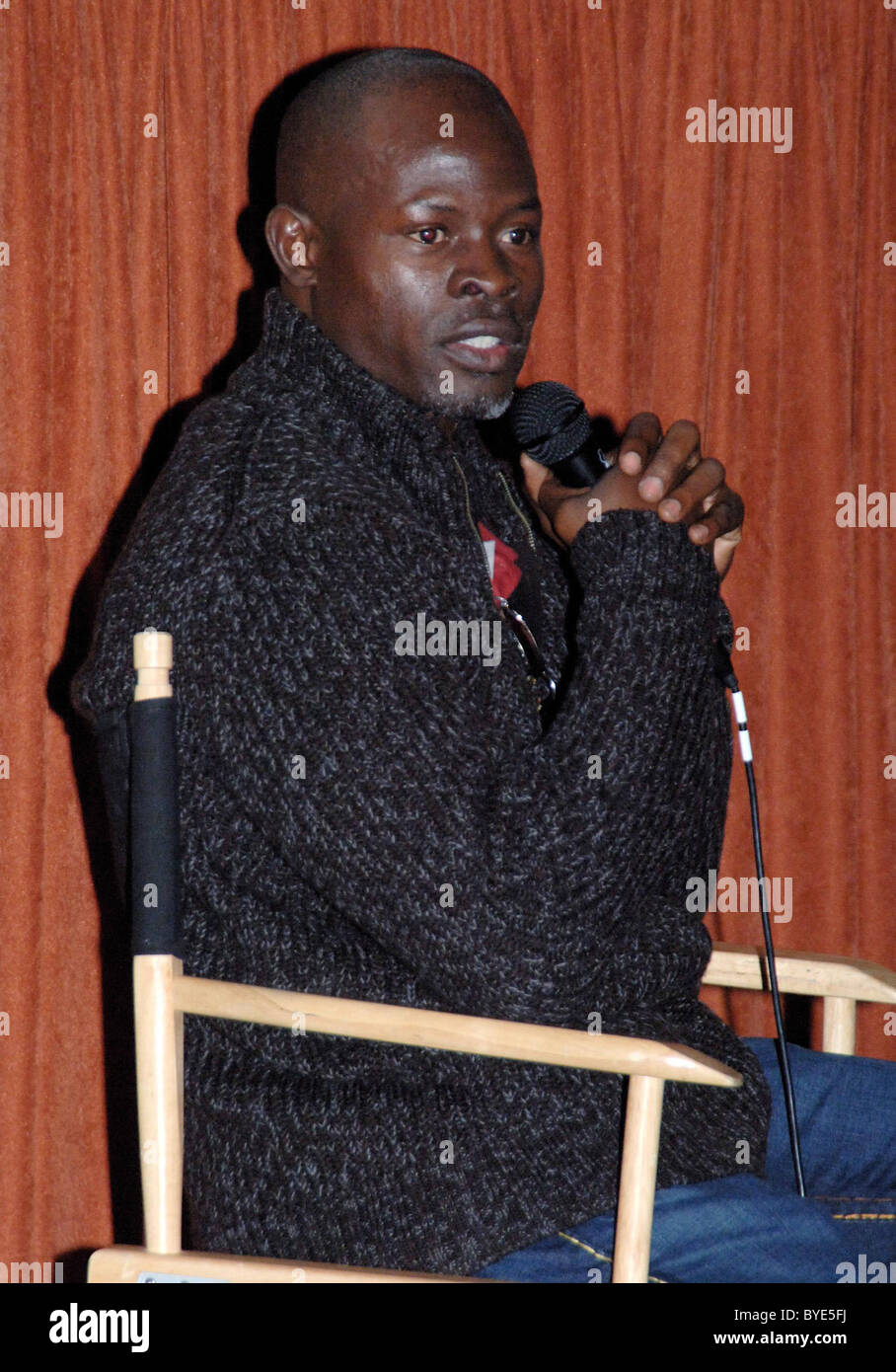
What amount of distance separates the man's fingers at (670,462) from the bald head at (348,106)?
1.15ft

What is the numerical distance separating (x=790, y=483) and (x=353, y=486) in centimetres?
131

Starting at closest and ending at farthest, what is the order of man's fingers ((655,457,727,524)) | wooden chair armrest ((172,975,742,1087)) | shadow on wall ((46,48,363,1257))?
wooden chair armrest ((172,975,742,1087))
man's fingers ((655,457,727,524))
shadow on wall ((46,48,363,1257))

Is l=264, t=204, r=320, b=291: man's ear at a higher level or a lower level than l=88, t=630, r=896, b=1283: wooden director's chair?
higher

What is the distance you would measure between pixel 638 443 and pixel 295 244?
0.40 metres

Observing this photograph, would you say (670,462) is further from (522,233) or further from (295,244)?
(295,244)

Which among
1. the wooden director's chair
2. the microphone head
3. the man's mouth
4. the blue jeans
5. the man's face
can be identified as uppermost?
the man's face

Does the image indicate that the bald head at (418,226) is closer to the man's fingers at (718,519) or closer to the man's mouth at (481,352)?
the man's mouth at (481,352)

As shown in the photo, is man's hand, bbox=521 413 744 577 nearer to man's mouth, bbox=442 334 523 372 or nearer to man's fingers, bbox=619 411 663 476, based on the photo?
man's fingers, bbox=619 411 663 476

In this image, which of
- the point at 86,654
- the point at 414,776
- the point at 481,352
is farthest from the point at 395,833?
the point at 86,654

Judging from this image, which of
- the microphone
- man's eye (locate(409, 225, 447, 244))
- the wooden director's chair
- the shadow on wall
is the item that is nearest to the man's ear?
man's eye (locate(409, 225, 447, 244))

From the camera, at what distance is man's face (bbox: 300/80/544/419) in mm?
1248

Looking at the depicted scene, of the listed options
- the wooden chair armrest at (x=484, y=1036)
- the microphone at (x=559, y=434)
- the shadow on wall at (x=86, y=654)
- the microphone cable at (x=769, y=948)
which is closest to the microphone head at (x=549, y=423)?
the microphone at (x=559, y=434)

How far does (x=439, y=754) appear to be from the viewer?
105 centimetres
